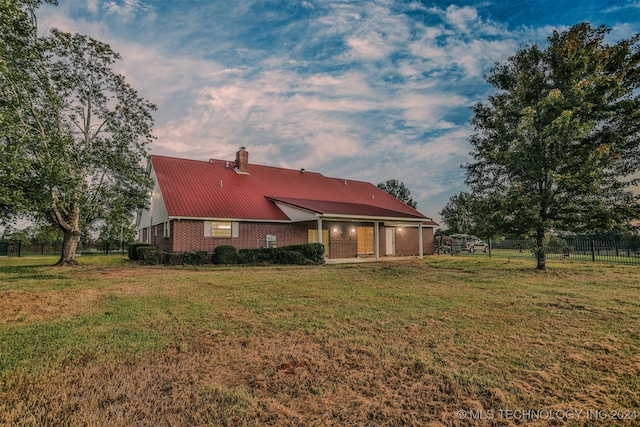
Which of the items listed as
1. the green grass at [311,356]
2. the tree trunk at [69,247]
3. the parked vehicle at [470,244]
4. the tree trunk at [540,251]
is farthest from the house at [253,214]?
the green grass at [311,356]

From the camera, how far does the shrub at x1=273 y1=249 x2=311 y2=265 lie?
1692 centimetres

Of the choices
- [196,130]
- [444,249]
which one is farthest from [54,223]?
[444,249]

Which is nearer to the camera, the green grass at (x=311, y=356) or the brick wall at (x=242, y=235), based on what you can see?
the green grass at (x=311, y=356)

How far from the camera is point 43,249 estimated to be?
27.3m

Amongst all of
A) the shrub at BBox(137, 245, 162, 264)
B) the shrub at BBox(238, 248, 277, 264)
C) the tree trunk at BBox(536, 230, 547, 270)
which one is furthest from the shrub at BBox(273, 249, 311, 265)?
the tree trunk at BBox(536, 230, 547, 270)

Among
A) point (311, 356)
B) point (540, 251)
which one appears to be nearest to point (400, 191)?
point (540, 251)

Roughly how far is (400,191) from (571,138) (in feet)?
107

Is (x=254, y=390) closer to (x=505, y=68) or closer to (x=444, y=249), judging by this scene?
(x=505, y=68)

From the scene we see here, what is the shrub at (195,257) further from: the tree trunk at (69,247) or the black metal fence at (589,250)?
the black metal fence at (589,250)

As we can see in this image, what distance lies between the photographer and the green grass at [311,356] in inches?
109

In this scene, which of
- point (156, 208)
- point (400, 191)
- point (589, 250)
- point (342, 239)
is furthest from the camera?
point (400, 191)

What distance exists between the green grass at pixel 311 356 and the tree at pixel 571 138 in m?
7.05

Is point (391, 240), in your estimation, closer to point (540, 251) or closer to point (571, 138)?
point (540, 251)

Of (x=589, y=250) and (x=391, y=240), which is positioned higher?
(x=391, y=240)
